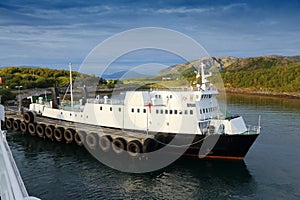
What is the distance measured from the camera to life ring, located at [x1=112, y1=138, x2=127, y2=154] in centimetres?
2586

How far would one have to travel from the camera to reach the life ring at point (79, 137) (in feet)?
95.1

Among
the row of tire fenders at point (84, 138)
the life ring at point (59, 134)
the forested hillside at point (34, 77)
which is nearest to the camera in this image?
the row of tire fenders at point (84, 138)

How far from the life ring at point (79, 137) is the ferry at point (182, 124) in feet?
3.38

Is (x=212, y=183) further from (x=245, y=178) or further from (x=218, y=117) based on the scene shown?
(x=218, y=117)

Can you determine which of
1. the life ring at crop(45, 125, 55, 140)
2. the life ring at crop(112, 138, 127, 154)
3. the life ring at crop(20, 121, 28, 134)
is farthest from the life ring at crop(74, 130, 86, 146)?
the life ring at crop(20, 121, 28, 134)

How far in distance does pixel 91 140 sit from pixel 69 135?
3.69 m

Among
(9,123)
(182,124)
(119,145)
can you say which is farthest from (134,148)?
(9,123)

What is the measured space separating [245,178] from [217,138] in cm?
375

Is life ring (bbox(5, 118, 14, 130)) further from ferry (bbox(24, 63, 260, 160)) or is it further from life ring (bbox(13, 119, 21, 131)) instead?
ferry (bbox(24, 63, 260, 160))

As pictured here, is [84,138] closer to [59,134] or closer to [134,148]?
[59,134]

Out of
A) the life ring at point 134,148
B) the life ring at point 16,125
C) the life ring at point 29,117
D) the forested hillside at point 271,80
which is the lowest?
the life ring at point 134,148

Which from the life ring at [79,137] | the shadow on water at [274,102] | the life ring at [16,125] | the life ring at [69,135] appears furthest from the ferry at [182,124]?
the shadow on water at [274,102]

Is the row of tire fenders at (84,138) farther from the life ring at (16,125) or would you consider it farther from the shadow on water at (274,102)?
the shadow on water at (274,102)

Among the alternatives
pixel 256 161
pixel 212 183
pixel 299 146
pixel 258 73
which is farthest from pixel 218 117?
pixel 258 73
